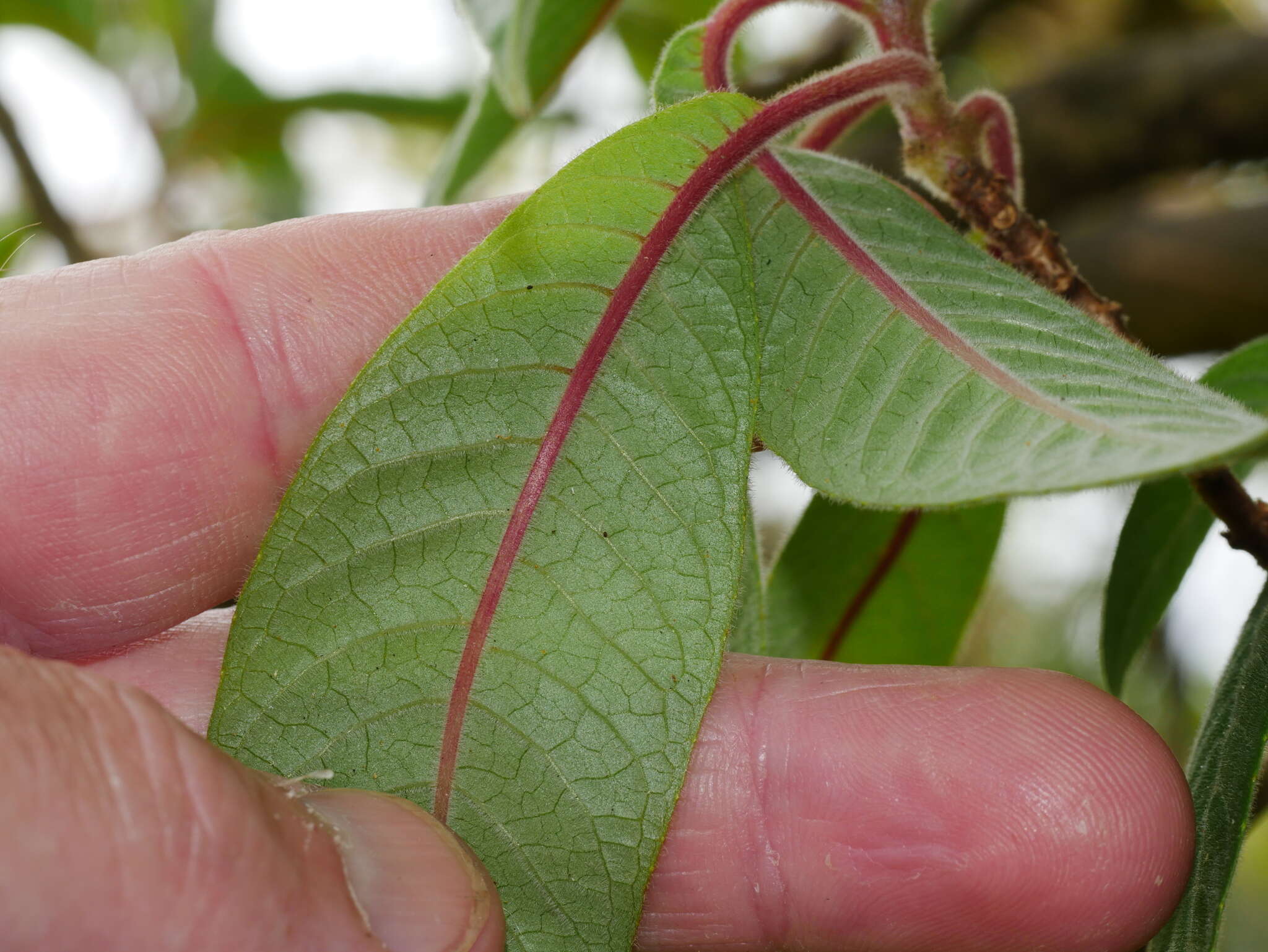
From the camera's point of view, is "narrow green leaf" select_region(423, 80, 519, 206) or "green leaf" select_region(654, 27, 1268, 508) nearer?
"green leaf" select_region(654, 27, 1268, 508)

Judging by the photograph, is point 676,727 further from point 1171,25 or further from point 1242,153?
point 1171,25

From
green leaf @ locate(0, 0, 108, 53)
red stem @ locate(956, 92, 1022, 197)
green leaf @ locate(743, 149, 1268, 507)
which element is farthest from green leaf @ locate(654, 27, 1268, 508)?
green leaf @ locate(0, 0, 108, 53)

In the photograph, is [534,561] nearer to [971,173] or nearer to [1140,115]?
[971,173]

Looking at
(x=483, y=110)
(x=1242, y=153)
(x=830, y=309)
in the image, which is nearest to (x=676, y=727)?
(x=830, y=309)

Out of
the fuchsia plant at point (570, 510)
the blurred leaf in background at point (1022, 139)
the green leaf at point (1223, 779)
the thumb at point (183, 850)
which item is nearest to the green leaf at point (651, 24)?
the blurred leaf in background at point (1022, 139)

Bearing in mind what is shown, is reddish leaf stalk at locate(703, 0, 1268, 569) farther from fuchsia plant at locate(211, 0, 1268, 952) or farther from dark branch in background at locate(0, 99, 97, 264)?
dark branch in background at locate(0, 99, 97, 264)

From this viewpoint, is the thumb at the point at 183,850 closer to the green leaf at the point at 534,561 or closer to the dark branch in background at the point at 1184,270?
the green leaf at the point at 534,561
